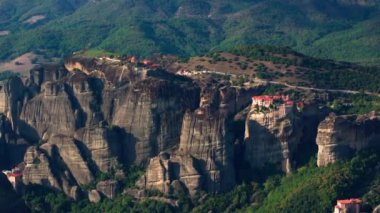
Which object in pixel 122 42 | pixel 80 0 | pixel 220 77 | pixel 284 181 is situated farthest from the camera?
pixel 80 0

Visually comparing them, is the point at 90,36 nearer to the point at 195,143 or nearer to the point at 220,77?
the point at 220,77

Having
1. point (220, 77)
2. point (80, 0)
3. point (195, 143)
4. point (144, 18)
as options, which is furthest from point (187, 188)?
point (80, 0)

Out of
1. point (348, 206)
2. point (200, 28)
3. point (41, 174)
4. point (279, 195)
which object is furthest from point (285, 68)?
point (200, 28)

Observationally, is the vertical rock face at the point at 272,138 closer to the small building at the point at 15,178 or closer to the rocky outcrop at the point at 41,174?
the rocky outcrop at the point at 41,174

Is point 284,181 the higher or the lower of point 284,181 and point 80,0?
the lower

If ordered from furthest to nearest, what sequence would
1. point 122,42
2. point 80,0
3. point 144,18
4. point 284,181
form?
point 80,0, point 144,18, point 122,42, point 284,181

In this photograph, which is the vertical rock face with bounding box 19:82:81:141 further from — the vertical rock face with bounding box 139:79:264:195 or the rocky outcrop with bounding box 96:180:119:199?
the vertical rock face with bounding box 139:79:264:195

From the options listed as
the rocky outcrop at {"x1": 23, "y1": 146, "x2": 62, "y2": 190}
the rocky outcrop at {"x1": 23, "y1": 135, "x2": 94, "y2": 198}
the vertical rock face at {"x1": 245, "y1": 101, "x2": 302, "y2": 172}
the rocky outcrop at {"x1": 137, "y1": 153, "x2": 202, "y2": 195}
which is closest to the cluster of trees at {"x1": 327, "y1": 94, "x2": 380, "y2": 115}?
the vertical rock face at {"x1": 245, "y1": 101, "x2": 302, "y2": 172}
